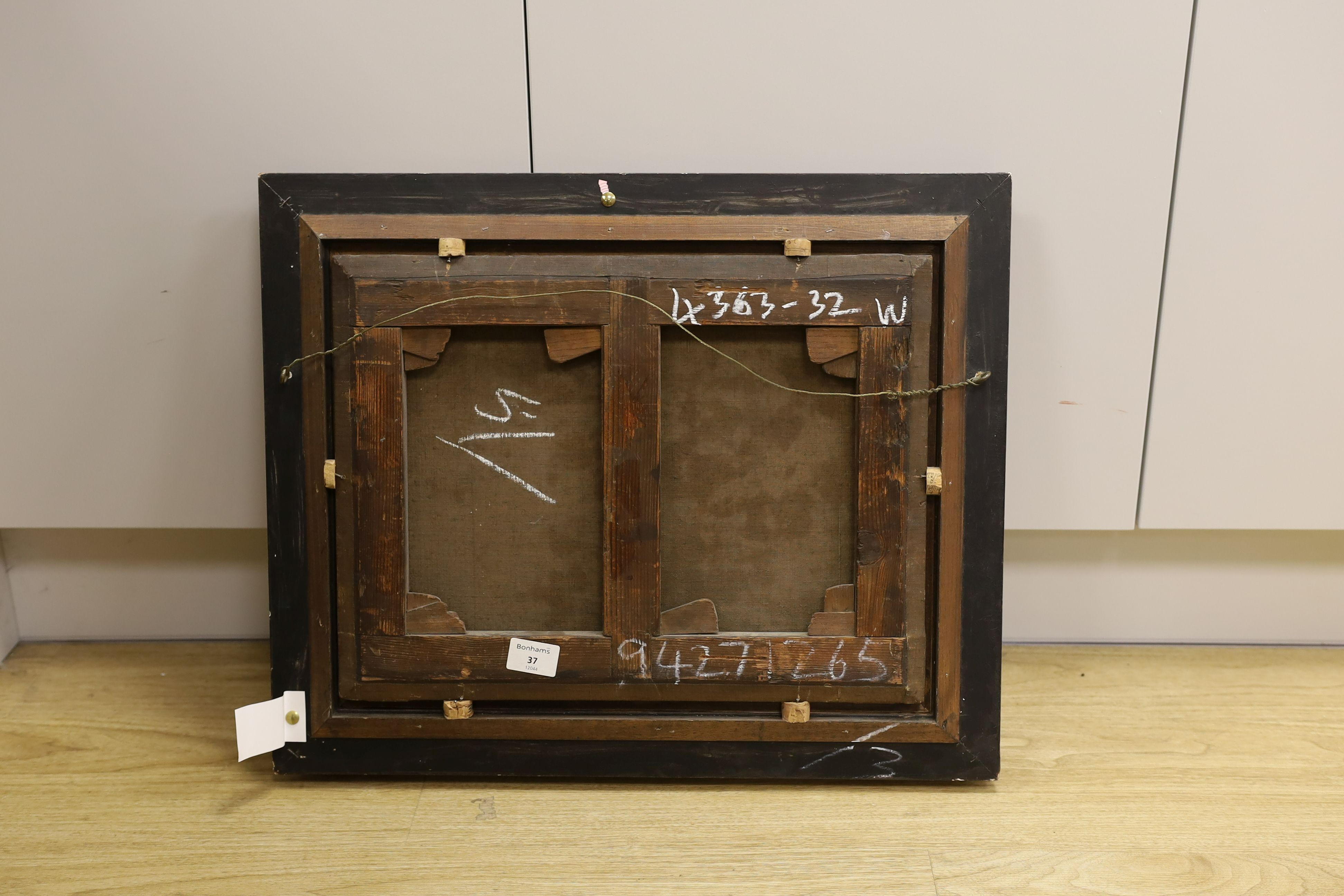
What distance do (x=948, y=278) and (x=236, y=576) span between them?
1192 millimetres

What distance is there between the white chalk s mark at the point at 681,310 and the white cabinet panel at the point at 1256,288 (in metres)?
0.69

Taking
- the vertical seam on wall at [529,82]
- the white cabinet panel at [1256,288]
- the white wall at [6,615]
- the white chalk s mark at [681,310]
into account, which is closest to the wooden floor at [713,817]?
the white wall at [6,615]

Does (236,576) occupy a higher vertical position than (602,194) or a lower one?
lower

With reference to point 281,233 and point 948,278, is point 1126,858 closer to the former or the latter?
point 948,278

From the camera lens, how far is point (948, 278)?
102cm

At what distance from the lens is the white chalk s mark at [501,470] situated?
1067 millimetres

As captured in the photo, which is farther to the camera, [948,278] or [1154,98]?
[1154,98]

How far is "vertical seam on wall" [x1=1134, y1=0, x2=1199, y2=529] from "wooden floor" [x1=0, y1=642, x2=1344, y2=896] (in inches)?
12.9

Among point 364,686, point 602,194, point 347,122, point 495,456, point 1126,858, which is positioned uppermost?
point 347,122

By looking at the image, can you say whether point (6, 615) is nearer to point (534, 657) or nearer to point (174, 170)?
point (174, 170)

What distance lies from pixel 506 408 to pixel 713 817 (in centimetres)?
57

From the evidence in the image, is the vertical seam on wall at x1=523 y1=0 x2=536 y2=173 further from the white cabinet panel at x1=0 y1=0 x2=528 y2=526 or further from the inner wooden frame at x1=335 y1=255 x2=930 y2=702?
the inner wooden frame at x1=335 y1=255 x2=930 y2=702

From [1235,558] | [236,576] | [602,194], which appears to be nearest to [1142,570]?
[1235,558]

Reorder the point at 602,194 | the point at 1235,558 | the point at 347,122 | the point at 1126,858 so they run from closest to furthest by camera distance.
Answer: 1. the point at 1126,858
2. the point at 602,194
3. the point at 347,122
4. the point at 1235,558
